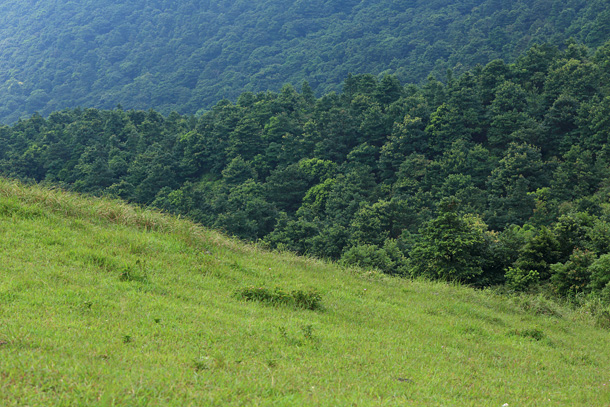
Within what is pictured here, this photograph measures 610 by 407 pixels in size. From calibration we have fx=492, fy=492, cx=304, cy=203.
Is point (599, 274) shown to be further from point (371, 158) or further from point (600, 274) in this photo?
point (371, 158)

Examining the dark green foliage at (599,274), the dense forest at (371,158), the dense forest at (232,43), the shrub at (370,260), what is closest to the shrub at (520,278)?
the dense forest at (371,158)

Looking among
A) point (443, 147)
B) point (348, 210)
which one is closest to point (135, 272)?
point (348, 210)

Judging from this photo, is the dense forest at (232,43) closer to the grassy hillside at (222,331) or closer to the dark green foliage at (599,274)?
the dark green foliage at (599,274)

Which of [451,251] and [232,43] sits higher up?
[232,43]

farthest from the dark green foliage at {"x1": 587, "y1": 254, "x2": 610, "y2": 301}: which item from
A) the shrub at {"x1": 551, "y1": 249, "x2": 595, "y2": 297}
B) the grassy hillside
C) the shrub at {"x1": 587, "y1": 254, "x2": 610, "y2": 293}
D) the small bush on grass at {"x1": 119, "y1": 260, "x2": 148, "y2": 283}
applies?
the small bush on grass at {"x1": 119, "y1": 260, "x2": 148, "y2": 283}

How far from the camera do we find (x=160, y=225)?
1082cm

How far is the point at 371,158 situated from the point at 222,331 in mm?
49862

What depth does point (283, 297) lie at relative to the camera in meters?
8.05

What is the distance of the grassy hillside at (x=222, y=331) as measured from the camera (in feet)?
14.4

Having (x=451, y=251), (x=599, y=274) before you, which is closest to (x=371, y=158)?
(x=451, y=251)

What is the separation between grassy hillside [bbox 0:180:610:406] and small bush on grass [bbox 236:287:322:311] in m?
0.08

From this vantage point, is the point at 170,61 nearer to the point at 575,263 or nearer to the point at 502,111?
the point at 502,111

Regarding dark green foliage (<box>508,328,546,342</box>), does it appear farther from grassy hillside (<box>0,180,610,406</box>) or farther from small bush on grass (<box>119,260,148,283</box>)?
small bush on grass (<box>119,260,148,283</box>)

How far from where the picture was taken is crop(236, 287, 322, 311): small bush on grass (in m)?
7.92
